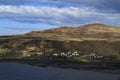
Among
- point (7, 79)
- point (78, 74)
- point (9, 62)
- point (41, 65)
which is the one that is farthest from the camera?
point (9, 62)

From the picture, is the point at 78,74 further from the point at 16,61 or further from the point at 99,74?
the point at 16,61

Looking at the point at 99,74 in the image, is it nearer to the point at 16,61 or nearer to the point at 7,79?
the point at 7,79

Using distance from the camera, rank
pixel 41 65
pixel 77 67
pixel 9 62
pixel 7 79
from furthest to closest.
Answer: pixel 9 62 → pixel 41 65 → pixel 77 67 → pixel 7 79

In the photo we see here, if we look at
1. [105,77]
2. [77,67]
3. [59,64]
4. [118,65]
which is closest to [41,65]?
[59,64]

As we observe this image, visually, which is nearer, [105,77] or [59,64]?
[105,77]

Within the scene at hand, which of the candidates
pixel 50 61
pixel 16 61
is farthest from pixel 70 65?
pixel 16 61

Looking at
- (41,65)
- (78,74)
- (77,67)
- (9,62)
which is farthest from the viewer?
(9,62)

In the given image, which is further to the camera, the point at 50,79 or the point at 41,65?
the point at 41,65
